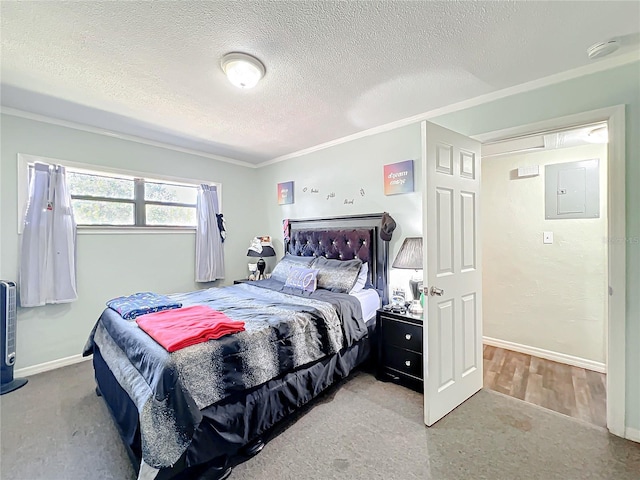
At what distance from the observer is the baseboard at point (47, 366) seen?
2787 mm

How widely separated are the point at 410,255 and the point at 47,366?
372cm

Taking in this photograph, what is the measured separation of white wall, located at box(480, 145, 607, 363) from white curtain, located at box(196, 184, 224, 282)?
3.52 meters

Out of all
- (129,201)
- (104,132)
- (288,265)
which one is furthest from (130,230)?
(288,265)

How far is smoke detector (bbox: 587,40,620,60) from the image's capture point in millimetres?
1769

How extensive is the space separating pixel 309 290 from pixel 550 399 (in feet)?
7.23

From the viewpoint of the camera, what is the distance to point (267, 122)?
3.01 metres

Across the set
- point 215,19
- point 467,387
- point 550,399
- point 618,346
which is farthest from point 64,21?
point 550,399

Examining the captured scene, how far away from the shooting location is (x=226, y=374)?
168 cm

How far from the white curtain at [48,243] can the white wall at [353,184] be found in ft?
7.90

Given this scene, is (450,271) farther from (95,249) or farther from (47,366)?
(47,366)

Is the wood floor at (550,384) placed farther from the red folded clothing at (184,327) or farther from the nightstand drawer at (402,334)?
the red folded clothing at (184,327)

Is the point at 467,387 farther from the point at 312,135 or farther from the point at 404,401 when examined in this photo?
the point at 312,135

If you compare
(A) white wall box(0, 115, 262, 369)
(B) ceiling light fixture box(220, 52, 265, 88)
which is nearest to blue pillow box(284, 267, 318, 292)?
(A) white wall box(0, 115, 262, 369)

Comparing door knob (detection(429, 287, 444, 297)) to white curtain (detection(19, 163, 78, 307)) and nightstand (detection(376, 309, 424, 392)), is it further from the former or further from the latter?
white curtain (detection(19, 163, 78, 307))
